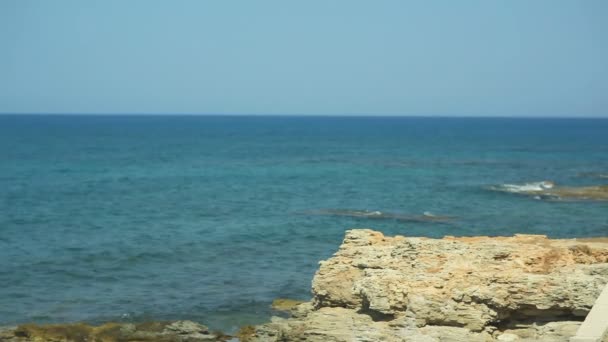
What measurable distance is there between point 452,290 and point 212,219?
106 feet

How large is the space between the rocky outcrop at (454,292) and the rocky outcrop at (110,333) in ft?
16.3

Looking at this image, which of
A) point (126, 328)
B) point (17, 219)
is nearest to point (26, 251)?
point (17, 219)

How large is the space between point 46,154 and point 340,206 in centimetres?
5807

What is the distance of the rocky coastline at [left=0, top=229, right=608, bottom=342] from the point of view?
17.8 m

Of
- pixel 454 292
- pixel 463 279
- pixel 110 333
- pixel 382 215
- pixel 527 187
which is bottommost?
pixel 110 333

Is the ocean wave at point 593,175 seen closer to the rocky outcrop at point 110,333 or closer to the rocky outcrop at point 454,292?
the rocky outcrop at point 454,292

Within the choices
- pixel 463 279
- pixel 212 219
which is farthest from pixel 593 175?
pixel 463 279

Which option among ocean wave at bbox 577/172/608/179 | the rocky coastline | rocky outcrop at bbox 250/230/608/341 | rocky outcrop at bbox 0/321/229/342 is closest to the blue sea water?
ocean wave at bbox 577/172/608/179

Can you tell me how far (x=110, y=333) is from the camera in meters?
24.8

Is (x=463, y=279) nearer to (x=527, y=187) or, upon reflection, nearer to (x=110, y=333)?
(x=110, y=333)

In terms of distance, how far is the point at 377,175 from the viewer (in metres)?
78.4

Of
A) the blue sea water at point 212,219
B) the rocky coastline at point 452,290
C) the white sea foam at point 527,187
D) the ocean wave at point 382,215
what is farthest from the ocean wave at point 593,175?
the rocky coastline at point 452,290

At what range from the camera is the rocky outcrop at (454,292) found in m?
17.8

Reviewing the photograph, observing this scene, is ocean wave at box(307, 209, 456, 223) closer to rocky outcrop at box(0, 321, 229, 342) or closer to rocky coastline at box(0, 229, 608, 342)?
rocky outcrop at box(0, 321, 229, 342)
